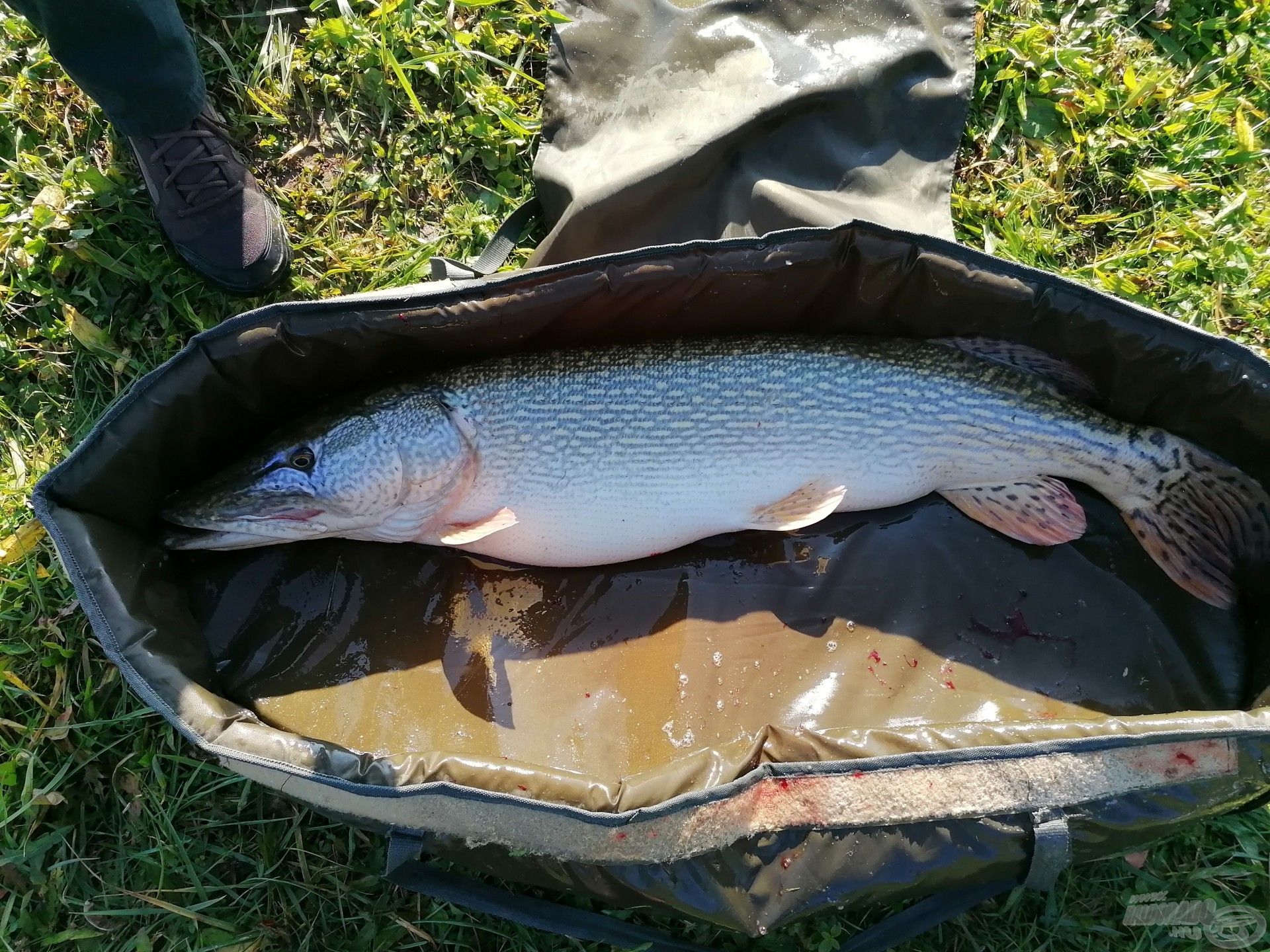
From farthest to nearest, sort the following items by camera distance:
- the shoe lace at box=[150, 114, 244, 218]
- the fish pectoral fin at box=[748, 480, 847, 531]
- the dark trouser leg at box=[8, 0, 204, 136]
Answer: the shoe lace at box=[150, 114, 244, 218] < the fish pectoral fin at box=[748, 480, 847, 531] < the dark trouser leg at box=[8, 0, 204, 136]

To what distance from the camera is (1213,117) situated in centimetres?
225

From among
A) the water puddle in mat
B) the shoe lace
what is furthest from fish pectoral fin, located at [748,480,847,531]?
the shoe lace

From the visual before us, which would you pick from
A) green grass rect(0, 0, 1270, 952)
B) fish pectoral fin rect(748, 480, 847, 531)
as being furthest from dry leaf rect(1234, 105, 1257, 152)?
fish pectoral fin rect(748, 480, 847, 531)

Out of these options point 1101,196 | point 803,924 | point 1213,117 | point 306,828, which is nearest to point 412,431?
point 306,828

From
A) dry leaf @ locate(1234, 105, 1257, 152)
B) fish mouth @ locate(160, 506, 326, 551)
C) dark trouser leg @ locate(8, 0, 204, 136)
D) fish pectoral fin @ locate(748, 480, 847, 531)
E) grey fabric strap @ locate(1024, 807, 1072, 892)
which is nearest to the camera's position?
grey fabric strap @ locate(1024, 807, 1072, 892)

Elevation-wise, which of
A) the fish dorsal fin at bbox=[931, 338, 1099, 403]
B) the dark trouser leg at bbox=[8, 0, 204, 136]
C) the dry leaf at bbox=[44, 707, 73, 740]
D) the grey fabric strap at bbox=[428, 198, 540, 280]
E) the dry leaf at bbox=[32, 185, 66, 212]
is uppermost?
the dark trouser leg at bbox=[8, 0, 204, 136]

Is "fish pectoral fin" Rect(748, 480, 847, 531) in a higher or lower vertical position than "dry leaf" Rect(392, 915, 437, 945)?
higher

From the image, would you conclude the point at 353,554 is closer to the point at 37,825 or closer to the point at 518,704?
the point at 518,704

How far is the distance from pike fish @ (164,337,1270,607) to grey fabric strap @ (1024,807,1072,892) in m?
0.75

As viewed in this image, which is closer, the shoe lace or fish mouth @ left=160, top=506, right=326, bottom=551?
fish mouth @ left=160, top=506, right=326, bottom=551

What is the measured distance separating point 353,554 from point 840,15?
1.90m

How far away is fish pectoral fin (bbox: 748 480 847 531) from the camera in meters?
1.84

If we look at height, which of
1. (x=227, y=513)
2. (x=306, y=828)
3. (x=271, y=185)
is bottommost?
(x=306, y=828)

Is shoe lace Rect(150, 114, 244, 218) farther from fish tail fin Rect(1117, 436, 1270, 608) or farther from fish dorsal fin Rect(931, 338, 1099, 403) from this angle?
fish tail fin Rect(1117, 436, 1270, 608)
